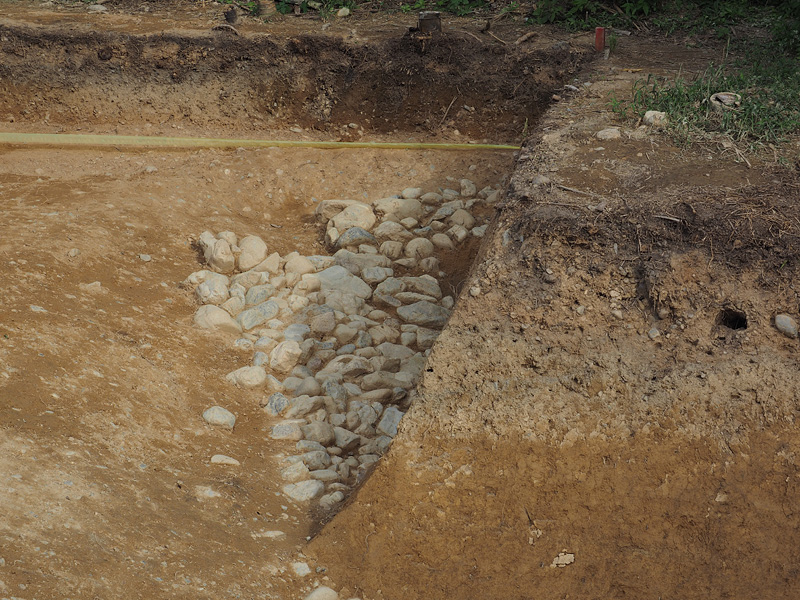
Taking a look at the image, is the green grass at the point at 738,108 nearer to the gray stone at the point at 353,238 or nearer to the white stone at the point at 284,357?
the gray stone at the point at 353,238

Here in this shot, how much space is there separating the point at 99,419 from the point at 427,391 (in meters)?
1.49

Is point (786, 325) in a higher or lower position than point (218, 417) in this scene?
higher

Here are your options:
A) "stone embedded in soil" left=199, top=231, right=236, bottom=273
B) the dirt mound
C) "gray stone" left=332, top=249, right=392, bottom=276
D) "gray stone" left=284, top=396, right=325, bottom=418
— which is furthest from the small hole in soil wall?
"stone embedded in soil" left=199, top=231, right=236, bottom=273

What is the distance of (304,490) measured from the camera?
3.33m

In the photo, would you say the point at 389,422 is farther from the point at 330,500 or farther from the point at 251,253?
the point at 251,253

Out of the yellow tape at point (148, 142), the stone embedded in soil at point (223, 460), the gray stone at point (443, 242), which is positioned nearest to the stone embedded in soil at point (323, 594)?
the stone embedded in soil at point (223, 460)

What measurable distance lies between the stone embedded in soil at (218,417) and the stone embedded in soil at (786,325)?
2595 millimetres

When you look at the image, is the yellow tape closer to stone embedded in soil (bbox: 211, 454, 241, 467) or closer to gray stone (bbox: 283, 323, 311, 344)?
gray stone (bbox: 283, 323, 311, 344)

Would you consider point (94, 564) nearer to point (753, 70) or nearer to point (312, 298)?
point (312, 298)

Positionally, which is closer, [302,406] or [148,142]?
[302,406]

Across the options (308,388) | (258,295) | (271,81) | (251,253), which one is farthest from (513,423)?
(271,81)

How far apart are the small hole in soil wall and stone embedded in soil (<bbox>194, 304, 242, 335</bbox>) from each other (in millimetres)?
2754

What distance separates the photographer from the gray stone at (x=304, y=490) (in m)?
3.30

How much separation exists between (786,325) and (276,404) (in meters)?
2.51
